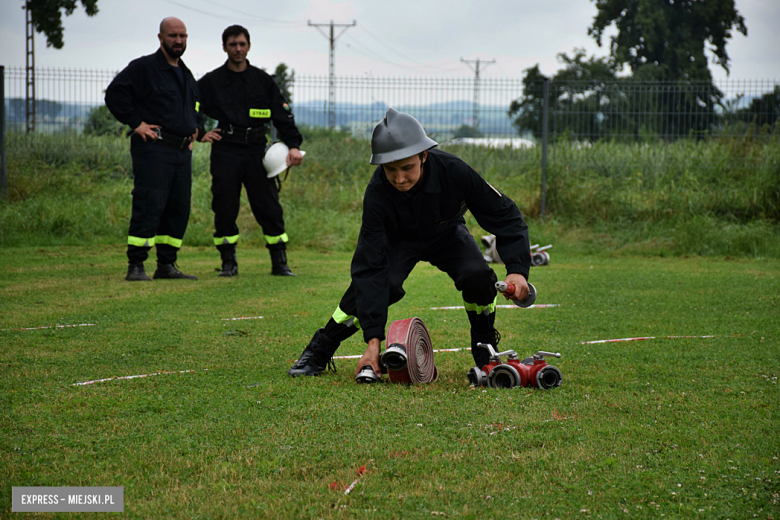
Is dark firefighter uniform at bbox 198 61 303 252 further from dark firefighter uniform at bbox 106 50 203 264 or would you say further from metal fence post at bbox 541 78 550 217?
metal fence post at bbox 541 78 550 217

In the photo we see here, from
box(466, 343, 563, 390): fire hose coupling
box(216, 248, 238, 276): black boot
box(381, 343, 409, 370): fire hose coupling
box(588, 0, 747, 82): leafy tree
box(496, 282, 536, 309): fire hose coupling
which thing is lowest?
box(466, 343, 563, 390): fire hose coupling

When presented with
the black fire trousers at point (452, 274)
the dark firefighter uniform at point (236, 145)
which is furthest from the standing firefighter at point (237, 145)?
the black fire trousers at point (452, 274)

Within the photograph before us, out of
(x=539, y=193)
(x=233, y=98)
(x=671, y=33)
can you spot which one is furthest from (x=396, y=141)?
(x=671, y=33)

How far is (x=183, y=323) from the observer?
5367mm

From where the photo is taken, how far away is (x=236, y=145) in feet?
26.3

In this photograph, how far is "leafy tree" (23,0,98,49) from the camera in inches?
888

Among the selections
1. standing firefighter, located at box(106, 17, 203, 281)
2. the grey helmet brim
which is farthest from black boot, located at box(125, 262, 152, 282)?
the grey helmet brim

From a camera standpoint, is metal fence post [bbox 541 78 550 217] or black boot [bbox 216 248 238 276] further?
metal fence post [bbox 541 78 550 217]

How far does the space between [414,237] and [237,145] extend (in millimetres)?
4503

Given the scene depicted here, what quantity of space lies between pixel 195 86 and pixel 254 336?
3.90 meters

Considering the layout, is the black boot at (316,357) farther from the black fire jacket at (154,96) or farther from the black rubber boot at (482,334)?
the black fire jacket at (154,96)

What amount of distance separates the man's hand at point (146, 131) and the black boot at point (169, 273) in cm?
135

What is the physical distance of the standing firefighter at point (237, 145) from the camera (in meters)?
8.00

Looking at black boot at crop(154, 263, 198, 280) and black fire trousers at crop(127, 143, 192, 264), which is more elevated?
black fire trousers at crop(127, 143, 192, 264)
